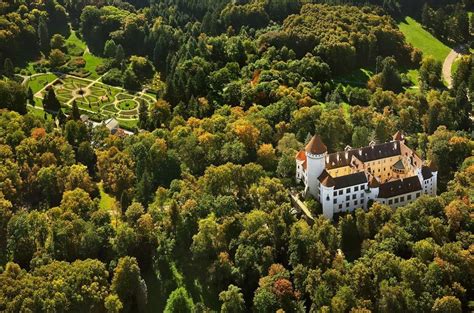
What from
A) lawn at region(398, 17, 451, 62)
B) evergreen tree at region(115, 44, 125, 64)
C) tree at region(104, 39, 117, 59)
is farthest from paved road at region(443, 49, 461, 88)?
tree at region(104, 39, 117, 59)

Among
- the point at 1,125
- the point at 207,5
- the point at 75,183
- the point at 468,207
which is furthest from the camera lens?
the point at 207,5

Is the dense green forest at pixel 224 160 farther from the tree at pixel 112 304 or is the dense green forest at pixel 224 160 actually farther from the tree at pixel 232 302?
the tree at pixel 112 304

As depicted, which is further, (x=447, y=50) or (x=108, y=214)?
(x=447, y=50)

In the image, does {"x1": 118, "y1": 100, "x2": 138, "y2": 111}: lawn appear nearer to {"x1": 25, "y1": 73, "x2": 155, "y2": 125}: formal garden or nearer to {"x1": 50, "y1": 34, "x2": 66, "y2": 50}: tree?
{"x1": 25, "y1": 73, "x2": 155, "y2": 125}: formal garden

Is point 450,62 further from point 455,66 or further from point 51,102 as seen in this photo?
point 51,102

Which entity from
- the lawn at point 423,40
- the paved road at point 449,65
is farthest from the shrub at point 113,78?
Answer: the paved road at point 449,65

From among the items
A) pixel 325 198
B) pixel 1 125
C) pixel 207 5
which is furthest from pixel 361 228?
A: pixel 207 5

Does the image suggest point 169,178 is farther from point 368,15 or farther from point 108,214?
point 368,15
